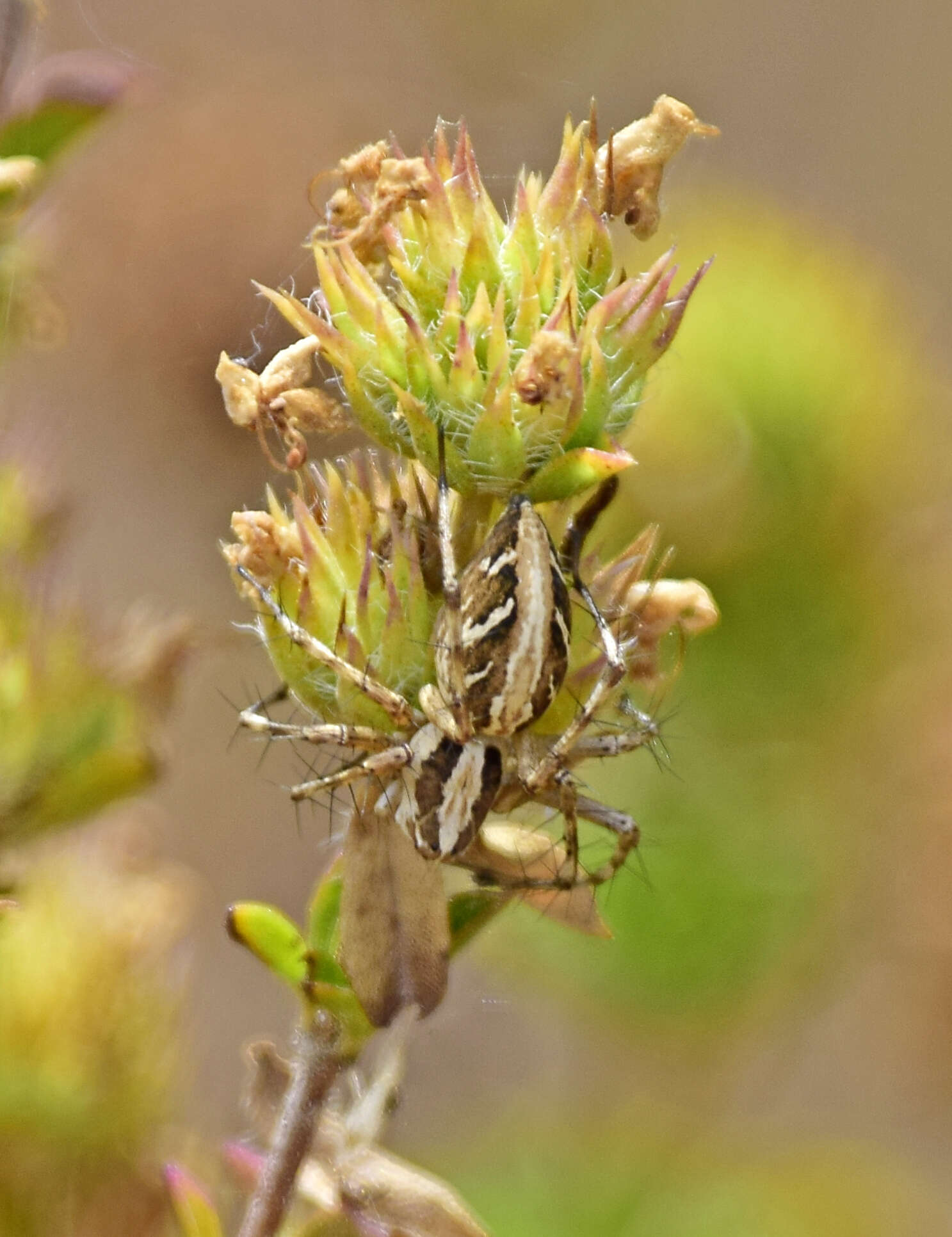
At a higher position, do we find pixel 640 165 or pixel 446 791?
pixel 640 165

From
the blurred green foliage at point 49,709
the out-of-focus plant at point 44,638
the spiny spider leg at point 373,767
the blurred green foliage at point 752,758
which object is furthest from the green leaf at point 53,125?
the blurred green foliage at point 752,758

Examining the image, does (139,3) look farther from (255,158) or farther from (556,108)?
(556,108)

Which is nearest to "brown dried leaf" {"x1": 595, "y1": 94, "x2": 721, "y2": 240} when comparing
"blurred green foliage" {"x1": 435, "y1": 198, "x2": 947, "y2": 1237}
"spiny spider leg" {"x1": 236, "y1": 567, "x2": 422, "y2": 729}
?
"spiny spider leg" {"x1": 236, "y1": 567, "x2": 422, "y2": 729}

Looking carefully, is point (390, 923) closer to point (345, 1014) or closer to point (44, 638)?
point (345, 1014)

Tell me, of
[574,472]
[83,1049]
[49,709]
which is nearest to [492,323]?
[574,472]

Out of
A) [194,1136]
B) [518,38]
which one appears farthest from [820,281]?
[194,1136]

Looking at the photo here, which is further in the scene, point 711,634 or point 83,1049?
point 711,634
